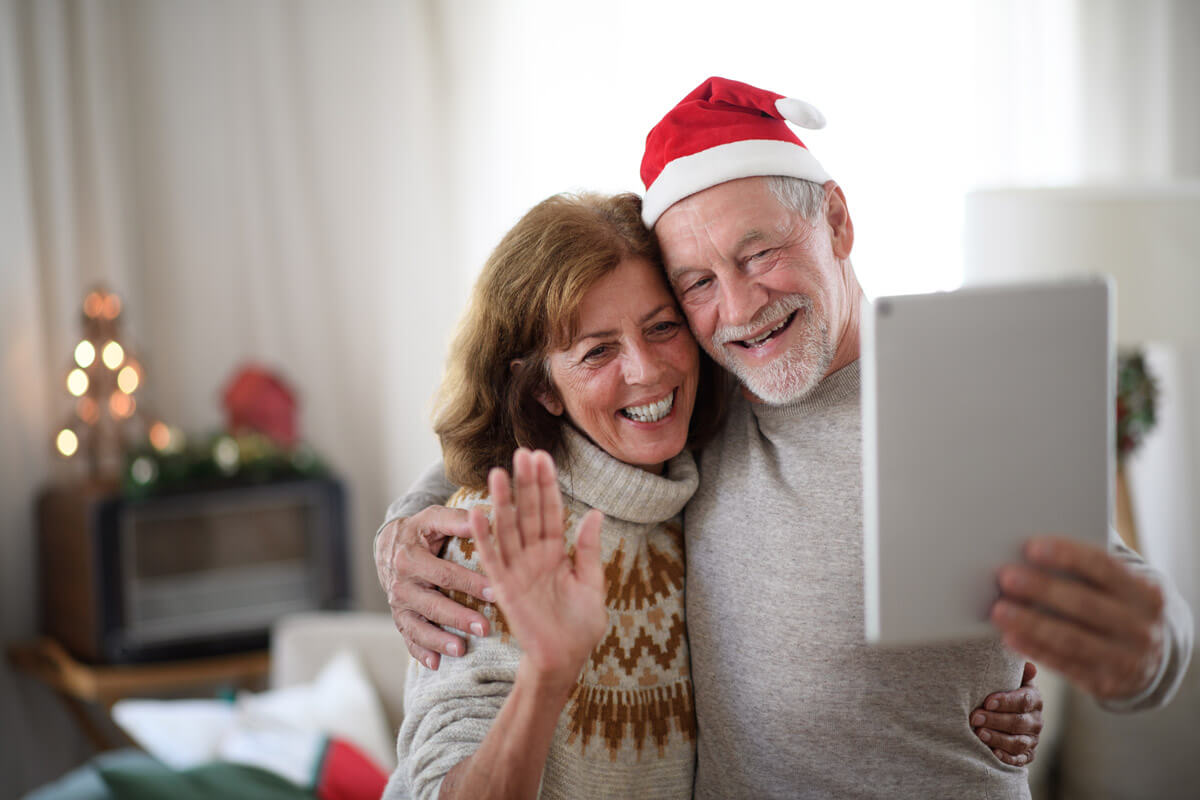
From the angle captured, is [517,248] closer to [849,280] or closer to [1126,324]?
[849,280]

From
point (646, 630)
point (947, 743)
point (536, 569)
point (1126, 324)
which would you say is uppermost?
point (1126, 324)

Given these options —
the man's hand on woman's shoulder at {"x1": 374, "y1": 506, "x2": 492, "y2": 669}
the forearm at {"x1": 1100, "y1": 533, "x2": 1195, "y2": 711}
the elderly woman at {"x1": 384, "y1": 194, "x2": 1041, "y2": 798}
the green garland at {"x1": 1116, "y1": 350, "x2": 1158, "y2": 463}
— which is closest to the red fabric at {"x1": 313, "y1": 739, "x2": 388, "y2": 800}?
the elderly woman at {"x1": 384, "y1": 194, "x2": 1041, "y2": 798}

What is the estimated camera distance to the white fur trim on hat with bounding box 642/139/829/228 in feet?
4.08

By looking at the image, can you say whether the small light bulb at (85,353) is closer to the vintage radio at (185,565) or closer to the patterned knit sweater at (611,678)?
the vintage radio at (185,565)

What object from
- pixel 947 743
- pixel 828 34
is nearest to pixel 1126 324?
pixel 828 34

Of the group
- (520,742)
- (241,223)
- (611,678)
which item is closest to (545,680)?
(520,742)

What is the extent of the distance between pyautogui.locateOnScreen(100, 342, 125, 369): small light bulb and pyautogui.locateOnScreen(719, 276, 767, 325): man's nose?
2579mm

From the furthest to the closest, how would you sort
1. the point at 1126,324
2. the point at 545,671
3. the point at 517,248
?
the point at 1126,324, the point at 517,248, the point at 545,671

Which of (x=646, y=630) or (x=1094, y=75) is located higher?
(x=1094, y=75)

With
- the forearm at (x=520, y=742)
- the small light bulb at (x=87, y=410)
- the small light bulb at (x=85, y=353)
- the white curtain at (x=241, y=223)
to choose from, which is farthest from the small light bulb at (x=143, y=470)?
the forearm at (x=520, y=742)

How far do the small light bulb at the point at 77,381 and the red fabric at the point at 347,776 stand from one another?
1649 mm

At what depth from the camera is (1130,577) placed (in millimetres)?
827

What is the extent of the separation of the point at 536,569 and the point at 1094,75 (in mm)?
2135

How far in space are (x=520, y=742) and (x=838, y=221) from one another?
0.78 m
